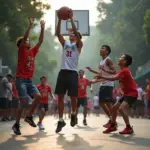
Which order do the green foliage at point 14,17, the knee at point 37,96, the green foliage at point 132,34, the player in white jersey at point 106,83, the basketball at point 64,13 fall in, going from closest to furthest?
the knee at point 37,96
the basketball at point 64,13
the player in white jersey at point 106,83
the green foliage at point 14,17
the green foliage at point 132,34

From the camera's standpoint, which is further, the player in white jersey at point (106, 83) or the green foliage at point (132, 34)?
the green foliage at point (132, 34)

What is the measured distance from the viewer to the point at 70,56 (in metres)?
8.09

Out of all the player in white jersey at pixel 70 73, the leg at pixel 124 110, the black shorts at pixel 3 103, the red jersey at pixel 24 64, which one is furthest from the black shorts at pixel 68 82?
the black shorts at pixel 3 103

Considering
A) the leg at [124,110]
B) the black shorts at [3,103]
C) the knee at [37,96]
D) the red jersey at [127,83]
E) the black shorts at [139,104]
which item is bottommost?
the black shorts at [139,104]

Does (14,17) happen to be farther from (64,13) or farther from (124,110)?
(124,110)

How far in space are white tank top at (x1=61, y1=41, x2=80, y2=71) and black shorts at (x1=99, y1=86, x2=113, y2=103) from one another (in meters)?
1.62

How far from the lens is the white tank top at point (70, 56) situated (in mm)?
8039

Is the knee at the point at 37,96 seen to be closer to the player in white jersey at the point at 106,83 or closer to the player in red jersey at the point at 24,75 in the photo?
the player in red jersey at the point at 24,75

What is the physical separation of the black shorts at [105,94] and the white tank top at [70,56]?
162cm

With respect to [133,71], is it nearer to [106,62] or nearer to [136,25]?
[136,25]

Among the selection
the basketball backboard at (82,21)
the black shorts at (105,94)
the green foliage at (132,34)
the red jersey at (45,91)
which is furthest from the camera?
the green foliage at (132,34)

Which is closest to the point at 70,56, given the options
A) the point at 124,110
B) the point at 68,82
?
the point at 68,82

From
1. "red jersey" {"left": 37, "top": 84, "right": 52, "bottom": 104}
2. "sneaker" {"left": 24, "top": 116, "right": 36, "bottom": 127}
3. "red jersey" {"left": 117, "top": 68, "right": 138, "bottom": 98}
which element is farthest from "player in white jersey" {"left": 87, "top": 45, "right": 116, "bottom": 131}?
"red jersey" {"left": 37, "top": 84, "right": 52, "bottom": 104}

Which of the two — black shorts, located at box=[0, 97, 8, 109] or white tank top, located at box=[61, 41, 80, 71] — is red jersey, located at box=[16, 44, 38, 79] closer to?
white tank top, located at box=[61, 41, 80, 71]
